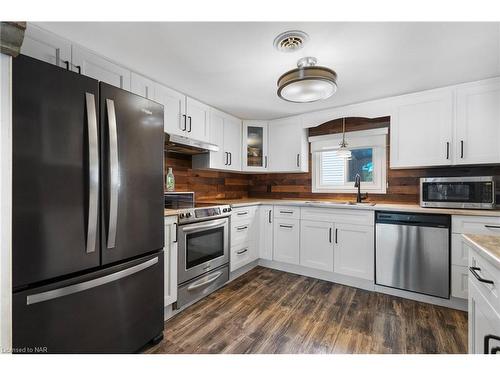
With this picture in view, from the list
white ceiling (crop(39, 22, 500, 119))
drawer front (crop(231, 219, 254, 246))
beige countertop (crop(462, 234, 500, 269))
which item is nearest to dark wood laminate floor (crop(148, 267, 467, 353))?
drawer front (crop(231, 219, 254, 246))

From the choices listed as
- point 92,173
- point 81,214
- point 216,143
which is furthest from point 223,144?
point 81,214

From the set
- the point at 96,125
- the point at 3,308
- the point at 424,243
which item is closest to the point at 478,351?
the point at 424,243

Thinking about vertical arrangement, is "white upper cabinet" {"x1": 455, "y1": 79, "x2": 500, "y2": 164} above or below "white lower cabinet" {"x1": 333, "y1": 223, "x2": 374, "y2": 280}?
above

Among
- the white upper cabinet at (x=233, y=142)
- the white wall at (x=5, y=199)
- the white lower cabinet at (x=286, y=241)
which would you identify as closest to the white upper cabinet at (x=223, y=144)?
the white upper cabinet at (x=233, y=142)

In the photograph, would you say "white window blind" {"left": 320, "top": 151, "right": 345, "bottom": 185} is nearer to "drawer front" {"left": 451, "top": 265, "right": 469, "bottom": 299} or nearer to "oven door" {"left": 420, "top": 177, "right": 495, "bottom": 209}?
"oven door" {"left": 420, "top": 177, "right": 495, "bottom": 209}

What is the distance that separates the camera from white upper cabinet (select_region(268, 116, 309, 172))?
10.7 feet

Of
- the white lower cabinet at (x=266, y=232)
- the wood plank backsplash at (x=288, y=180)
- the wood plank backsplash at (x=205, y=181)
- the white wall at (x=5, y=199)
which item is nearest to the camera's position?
the white wall at (x=5, y=199)

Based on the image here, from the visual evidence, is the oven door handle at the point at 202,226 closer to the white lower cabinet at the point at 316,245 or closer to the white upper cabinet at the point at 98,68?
the white lower cabinet at the point at 316,245

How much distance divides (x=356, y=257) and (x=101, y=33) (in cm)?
306

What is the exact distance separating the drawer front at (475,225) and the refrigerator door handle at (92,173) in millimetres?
2866

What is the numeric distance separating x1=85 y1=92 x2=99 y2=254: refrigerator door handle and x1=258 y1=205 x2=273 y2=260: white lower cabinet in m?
2.21

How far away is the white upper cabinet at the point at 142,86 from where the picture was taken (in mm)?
1991

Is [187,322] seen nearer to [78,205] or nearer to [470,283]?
[78,205]

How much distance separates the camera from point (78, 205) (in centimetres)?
117
